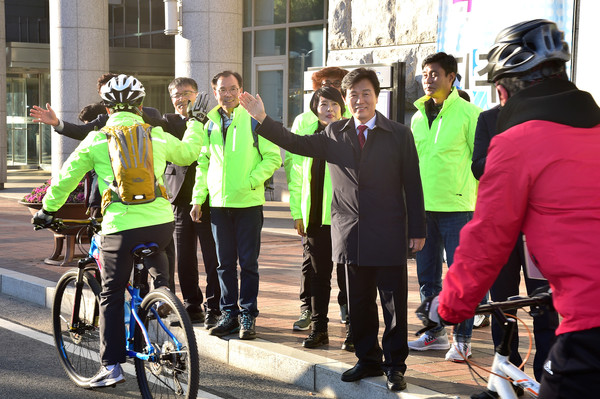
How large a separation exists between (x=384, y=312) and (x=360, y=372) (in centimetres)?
38

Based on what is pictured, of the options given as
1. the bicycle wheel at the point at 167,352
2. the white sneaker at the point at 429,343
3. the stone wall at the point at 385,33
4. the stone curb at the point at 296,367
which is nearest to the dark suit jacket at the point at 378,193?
the stone curb at the point at 296,367

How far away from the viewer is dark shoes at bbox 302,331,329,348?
607 centimetres

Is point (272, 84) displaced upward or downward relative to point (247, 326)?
upward

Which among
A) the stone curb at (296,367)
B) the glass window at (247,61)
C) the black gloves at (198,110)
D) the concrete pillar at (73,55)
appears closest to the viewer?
the stone curb at (296,367)

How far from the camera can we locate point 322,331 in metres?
6.18

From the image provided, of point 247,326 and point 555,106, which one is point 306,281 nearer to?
point 247,326

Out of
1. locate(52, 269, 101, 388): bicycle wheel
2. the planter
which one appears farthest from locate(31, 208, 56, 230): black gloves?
the planter

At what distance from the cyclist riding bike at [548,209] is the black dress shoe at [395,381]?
2.44 m

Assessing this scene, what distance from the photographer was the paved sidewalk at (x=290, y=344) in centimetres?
520

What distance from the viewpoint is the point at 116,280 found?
16.8ft

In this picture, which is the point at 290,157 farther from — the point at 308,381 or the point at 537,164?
the point at 537,164

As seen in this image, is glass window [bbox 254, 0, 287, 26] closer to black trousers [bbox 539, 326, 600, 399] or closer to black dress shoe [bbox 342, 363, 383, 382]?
black dress shoe [bbox 342, 363, 383, 382]

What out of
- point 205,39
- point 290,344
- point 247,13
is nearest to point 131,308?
point 290,344

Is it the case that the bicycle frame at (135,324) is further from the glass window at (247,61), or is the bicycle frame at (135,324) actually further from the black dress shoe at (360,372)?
the glass window at (247,61)
